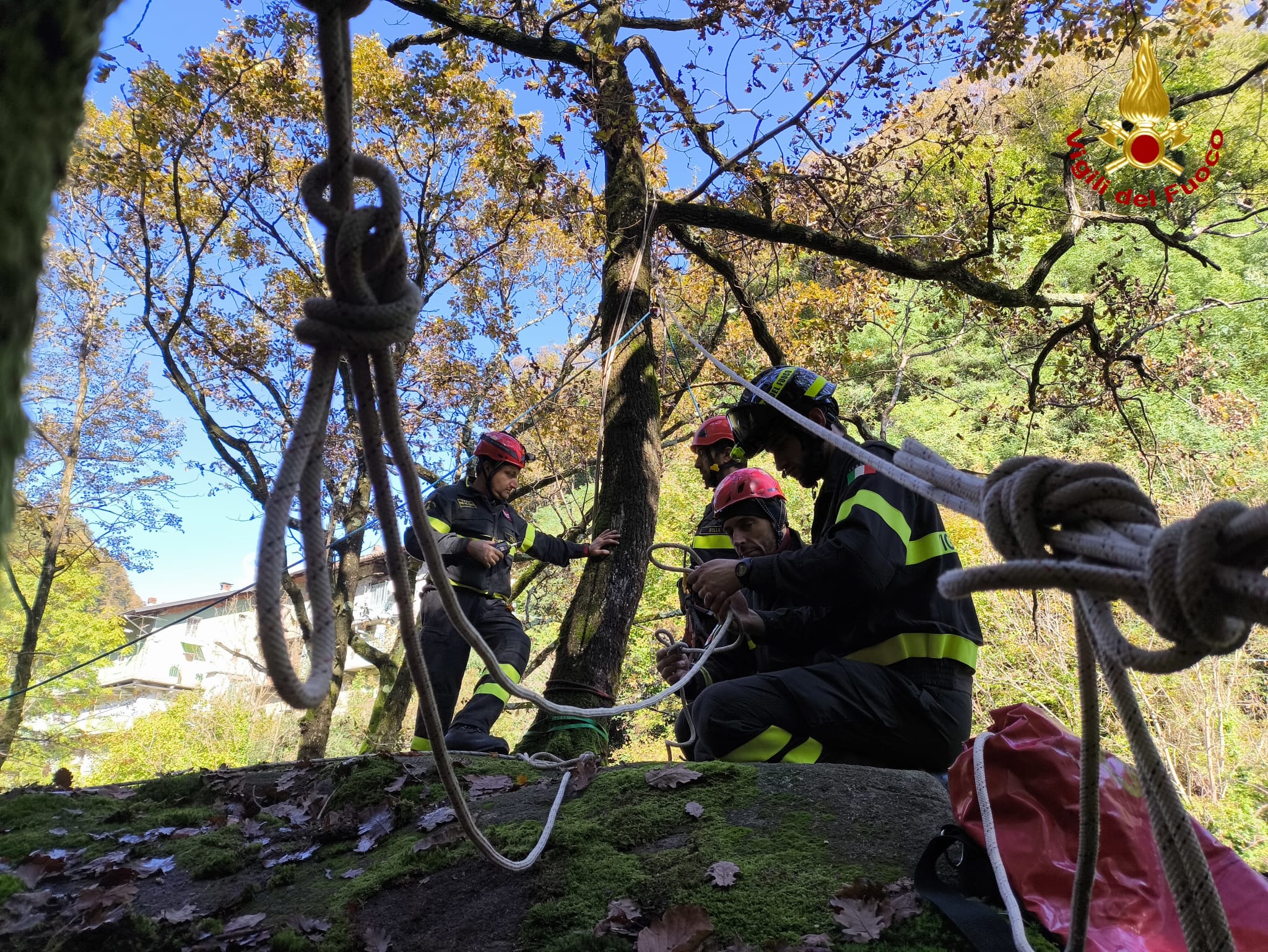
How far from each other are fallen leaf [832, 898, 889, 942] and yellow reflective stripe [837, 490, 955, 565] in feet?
4.82

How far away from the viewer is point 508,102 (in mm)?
12148

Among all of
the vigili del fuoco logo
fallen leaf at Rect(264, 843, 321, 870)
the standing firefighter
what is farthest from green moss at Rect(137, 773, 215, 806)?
the vigili del fuoco logo

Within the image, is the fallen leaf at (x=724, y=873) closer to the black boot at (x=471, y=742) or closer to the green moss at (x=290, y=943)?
the green moss at (x=290, y=943)

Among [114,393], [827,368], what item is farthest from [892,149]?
[114,393]

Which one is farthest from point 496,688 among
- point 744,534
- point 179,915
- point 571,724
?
point 179,915

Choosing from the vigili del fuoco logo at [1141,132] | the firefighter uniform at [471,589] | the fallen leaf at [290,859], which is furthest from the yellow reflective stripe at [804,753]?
the vigili del fuoco logo at [1141,132]

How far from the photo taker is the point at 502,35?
6.22 meters

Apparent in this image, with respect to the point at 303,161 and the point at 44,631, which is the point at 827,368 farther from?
the point at 44,631

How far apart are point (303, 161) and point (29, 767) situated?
17478 mm

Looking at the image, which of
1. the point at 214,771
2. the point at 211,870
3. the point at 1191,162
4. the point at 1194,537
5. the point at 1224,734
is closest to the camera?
the point at 1194,537

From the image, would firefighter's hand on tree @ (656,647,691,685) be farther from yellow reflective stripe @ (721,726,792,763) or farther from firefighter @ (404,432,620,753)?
firefighter @ (404,432,620,753)

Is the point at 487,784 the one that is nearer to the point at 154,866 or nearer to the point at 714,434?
the point at 154,866

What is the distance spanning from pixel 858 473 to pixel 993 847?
1.79 m

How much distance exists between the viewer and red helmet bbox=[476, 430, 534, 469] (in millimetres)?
6445
